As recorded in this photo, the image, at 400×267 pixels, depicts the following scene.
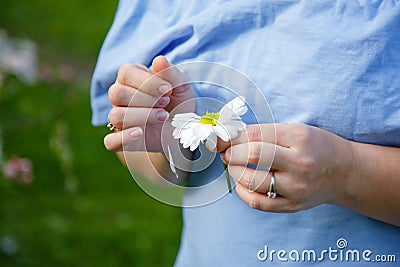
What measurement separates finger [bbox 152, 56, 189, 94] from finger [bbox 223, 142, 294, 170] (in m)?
0.18

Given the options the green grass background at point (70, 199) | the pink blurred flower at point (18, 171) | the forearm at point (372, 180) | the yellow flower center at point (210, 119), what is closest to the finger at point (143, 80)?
the yellow flower center at point (210, 119)

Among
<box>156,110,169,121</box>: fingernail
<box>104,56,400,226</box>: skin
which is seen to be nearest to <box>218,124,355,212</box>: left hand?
<box>104,56,400,226</box>: skin

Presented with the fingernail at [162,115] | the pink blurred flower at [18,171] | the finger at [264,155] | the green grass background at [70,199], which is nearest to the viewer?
the finger at [264,155]

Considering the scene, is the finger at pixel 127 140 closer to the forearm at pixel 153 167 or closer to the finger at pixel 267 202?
the forearm at pixel 153 167

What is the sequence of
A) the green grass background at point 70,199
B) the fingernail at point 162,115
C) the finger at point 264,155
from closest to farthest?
1. the finger at point 264,155
2. the fingernail at point 162,115
3. the green grass background at point 70,199

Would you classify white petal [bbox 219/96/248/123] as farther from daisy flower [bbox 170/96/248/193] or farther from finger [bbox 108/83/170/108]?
finger [bbox 108/83/170/108]

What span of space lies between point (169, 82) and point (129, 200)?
7.09ft

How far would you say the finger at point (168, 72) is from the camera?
3.54 feet

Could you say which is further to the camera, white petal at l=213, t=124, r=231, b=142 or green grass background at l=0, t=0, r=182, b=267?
green grass background at l=0, t=0, r=182, b=267

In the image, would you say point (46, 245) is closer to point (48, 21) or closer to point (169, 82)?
point (169, 82)

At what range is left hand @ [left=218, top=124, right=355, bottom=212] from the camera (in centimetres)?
96

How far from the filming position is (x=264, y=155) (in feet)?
3.13

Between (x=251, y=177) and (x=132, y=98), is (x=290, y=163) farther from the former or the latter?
(x=132, y=98)

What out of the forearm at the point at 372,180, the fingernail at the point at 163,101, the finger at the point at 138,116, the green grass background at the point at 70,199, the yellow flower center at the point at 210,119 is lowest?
the green grass background at the point at 70,199
